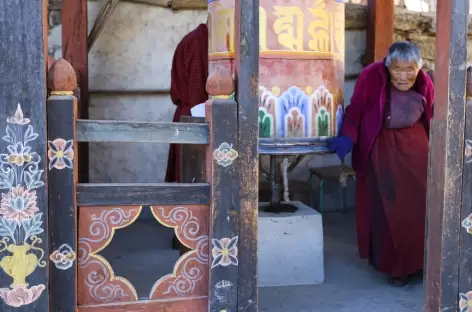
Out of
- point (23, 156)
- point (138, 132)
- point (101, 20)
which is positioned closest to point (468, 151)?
point (138, 132)

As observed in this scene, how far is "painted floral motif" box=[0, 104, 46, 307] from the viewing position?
221cm

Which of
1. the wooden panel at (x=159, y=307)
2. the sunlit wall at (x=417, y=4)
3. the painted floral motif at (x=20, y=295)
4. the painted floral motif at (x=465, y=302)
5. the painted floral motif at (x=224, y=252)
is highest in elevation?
the sunlit wall at (x=417, y=4)

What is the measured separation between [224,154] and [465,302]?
1.24 metres

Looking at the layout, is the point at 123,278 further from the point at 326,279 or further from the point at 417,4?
the point at 417,4

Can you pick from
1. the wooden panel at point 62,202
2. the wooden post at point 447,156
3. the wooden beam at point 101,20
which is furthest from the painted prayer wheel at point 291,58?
the wooden beam at point 101,20

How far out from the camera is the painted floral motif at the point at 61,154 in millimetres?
2268

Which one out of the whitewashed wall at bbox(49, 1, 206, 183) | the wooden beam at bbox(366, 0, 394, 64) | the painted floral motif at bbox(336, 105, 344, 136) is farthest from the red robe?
the wooden beam at bbox(366, 0, 394, 64)

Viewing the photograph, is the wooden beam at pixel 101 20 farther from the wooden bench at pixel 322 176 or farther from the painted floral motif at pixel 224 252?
the painted floral motif at pixel 224 252

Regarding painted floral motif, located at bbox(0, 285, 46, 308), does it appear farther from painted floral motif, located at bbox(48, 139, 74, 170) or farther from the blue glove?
the blue glove

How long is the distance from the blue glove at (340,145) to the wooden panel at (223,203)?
125 cm

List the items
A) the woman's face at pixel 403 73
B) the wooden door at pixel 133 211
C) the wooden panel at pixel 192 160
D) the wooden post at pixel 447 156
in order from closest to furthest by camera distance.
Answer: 1. the wooden door at pixel 133 211
2. the wooden post at pixel 447 156
3. the wooden panel at pixel 192 160
4. the woman's face at pixel 403 73

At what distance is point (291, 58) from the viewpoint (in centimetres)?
338

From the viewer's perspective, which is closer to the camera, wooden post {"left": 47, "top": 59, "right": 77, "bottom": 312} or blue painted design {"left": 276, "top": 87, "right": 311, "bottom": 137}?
wooden post {"left": 47, "top": 59, "right": 77, "bottom": 312}

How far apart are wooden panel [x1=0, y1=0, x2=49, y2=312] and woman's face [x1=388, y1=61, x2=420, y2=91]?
6.99 ft
